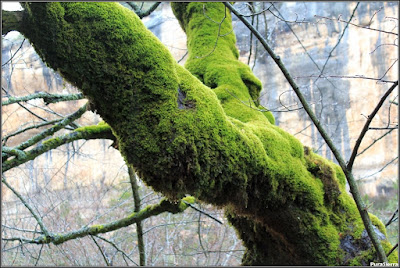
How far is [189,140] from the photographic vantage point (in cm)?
214

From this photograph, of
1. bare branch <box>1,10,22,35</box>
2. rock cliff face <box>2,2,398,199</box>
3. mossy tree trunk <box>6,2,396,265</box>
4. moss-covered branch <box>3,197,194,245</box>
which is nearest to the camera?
bare branch <box>1,10,22,35</box>

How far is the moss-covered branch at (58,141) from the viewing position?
247cm

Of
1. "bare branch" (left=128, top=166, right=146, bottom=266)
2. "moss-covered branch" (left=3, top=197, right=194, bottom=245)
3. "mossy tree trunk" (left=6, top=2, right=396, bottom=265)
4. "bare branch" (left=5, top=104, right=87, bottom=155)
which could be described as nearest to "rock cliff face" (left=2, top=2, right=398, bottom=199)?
"bare branch" (left=128, top=166, right=146, bottom=266)

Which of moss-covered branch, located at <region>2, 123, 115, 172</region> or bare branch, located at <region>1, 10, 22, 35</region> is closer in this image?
bare branch, located at <region>1, 10, 22, 35</region>

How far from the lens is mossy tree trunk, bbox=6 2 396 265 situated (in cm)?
203

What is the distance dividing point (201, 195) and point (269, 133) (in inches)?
33.0

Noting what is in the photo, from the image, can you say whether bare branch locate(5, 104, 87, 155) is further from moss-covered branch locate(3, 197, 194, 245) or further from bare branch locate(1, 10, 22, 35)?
moss-covered branch locate(3, 197, 194, 245)

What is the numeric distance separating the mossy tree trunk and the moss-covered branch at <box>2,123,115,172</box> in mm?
636

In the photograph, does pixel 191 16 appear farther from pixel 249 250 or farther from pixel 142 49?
pixel 249 250

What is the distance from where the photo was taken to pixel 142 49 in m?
2.17

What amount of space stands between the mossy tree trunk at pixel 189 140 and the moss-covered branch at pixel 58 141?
2.09ft

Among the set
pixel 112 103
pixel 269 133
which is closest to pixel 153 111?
pixel 112 103

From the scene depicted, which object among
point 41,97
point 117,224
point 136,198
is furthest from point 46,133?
point 136,198

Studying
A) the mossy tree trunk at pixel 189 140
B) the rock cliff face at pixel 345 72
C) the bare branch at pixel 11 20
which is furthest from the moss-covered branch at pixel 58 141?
the rock cliff face at pixel 345 72
